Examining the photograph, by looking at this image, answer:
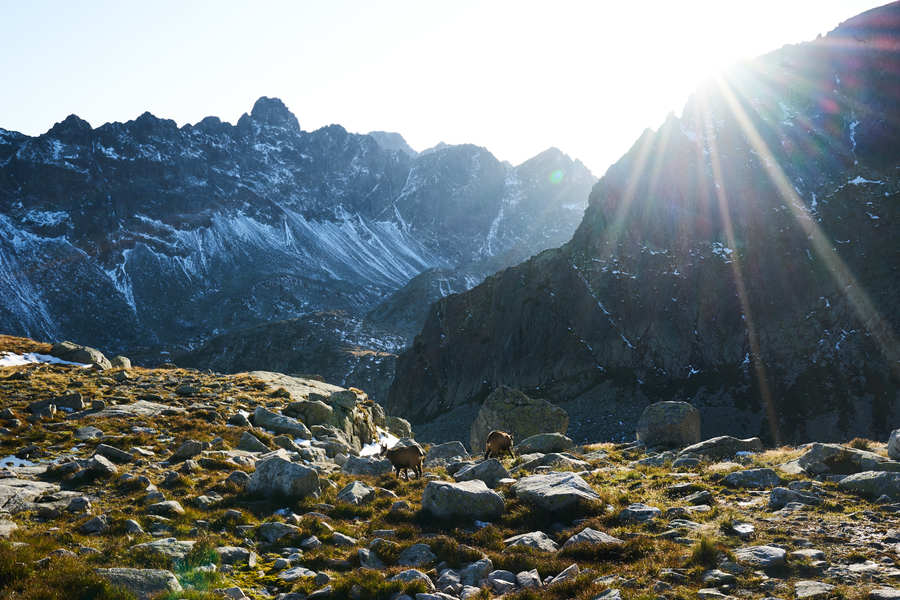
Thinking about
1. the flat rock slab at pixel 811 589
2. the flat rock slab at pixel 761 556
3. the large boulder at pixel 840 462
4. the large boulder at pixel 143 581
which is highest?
the large boulder at pixel 143 581

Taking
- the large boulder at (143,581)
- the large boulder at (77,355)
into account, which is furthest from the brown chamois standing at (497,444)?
the large boulder at (77,355)

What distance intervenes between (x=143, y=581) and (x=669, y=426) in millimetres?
30540

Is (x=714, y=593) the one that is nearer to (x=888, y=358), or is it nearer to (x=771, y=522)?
(x=771, y=522)

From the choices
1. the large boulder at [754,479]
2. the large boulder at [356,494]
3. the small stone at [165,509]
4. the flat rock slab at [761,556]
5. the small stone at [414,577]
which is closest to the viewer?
the flat rock slab at [761,556]

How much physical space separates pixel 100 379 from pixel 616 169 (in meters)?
179

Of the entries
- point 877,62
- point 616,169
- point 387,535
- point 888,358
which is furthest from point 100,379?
point 877,62

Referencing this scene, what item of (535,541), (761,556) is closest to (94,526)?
(535,541)

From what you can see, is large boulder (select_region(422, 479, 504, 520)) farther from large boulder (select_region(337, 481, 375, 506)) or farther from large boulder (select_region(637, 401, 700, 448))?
large boulder (select_region(637, 401, 700, 448))

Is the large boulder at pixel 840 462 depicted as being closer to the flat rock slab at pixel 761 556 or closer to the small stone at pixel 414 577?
the flat rock slab at pixel 761 556

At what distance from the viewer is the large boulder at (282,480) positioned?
652 inches

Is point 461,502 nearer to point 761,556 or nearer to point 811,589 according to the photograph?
point 761,556

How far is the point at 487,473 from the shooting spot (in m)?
18.6

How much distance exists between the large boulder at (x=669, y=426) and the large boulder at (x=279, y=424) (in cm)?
1977

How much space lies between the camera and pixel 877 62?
16188cm
